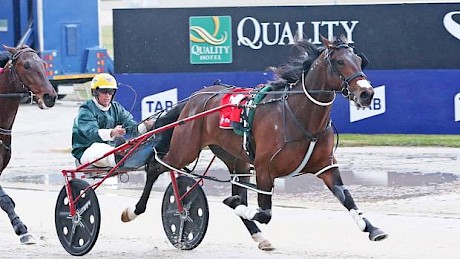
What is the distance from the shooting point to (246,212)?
8812 mm

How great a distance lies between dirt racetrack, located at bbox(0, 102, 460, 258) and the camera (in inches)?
376

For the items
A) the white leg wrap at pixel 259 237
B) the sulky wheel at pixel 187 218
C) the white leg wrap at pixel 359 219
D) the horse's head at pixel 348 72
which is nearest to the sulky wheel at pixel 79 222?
the sulky wheel at pixel 187 218

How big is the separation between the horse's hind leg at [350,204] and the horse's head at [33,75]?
234 centimetres

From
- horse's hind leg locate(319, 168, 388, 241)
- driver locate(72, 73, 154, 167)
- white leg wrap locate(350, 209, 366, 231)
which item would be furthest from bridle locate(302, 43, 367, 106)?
driver locate(72, 73, 154, 167)

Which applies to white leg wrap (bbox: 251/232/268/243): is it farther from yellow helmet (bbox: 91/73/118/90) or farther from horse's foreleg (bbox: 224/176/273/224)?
yellow helmet (bbox: 91/73/118/90)

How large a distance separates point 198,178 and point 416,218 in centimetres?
230

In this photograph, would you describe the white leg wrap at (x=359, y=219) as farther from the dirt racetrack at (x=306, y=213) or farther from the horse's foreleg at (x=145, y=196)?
the horse's foreleg at (x=145, y=196)

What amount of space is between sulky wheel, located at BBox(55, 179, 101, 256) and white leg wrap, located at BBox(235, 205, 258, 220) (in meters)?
1.29

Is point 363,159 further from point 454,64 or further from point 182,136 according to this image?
point 182,136

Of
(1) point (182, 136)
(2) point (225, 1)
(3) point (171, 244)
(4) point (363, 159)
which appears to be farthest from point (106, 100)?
(2) point (225, 1)

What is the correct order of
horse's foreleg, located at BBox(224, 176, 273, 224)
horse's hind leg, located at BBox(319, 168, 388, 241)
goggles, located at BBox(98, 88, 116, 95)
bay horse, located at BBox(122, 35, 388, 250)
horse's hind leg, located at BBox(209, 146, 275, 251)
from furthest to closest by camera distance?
goggles, located at BBox(98, 88, 116, 95)
horse's hind leg, located at BBox(209, 146, 275, 251)
horse's foreleg, located at BBox(224, 176, 273, 224)
bay horse, located at BBox(122, 35, 388, 250)
horse's hind leg, located at BBox(319, 168, 388, 241)

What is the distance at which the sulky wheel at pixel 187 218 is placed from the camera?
9578 millimetres

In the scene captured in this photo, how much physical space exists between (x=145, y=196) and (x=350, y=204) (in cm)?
202

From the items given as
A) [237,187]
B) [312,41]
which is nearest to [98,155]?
[237,187]
